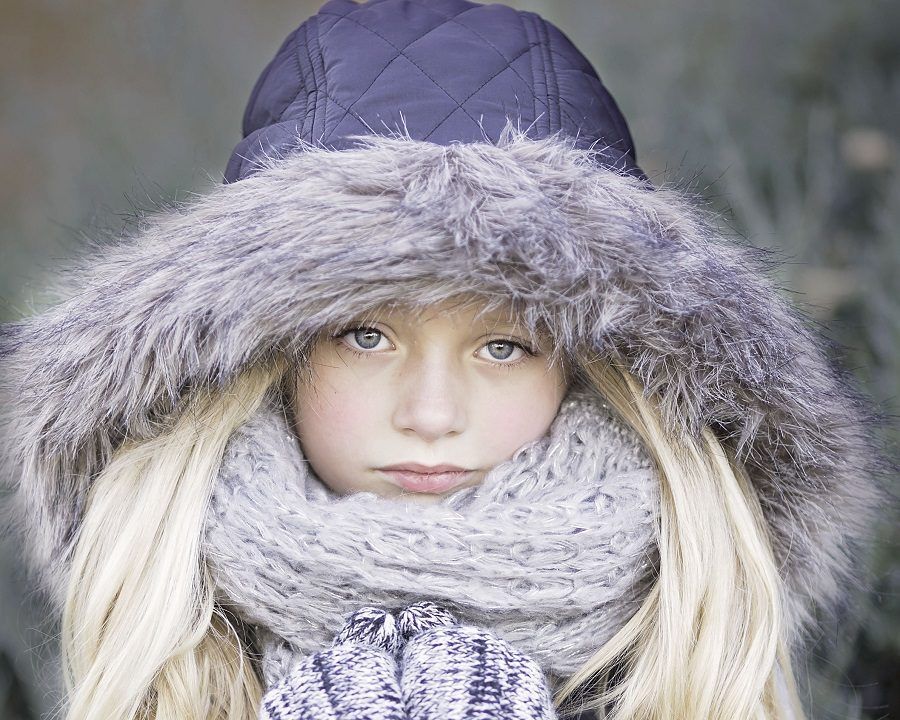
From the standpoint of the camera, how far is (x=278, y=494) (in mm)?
1107

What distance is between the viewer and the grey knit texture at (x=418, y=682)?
0.90 metres

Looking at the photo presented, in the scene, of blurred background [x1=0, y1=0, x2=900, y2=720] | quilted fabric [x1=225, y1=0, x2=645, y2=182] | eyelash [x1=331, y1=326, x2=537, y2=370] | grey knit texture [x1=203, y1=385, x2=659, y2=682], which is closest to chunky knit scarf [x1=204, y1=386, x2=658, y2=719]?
grey knit texture [x1=203, y1=385, x2=659, y2=682]

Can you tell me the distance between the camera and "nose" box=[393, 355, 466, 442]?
1073 mm

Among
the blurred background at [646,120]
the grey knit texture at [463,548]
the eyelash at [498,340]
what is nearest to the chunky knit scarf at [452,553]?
the grey knit texture at [463,548]

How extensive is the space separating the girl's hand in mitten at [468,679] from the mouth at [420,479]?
166 millimetres

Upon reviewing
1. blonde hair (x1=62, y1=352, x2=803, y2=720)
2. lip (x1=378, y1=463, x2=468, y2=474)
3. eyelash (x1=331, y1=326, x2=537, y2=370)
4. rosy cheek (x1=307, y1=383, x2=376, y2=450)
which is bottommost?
blonde hair (x1=62, y1=352, x2=803, y2=720)

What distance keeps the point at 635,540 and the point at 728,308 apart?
0.30 m

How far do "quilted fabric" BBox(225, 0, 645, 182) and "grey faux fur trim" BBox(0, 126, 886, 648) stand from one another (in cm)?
6

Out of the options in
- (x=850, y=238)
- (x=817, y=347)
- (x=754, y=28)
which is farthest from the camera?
(x=754, y=28)

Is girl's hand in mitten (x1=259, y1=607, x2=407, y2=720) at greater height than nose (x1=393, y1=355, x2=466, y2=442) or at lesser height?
lesser

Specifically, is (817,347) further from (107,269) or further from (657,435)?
(107,269)

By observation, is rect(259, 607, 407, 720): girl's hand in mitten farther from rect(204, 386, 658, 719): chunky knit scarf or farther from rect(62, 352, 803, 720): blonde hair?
rect(62, 352, 803, 720): blonde hair


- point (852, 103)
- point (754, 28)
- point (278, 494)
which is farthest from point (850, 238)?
point (278, 494)

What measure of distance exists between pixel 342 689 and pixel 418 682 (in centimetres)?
8
